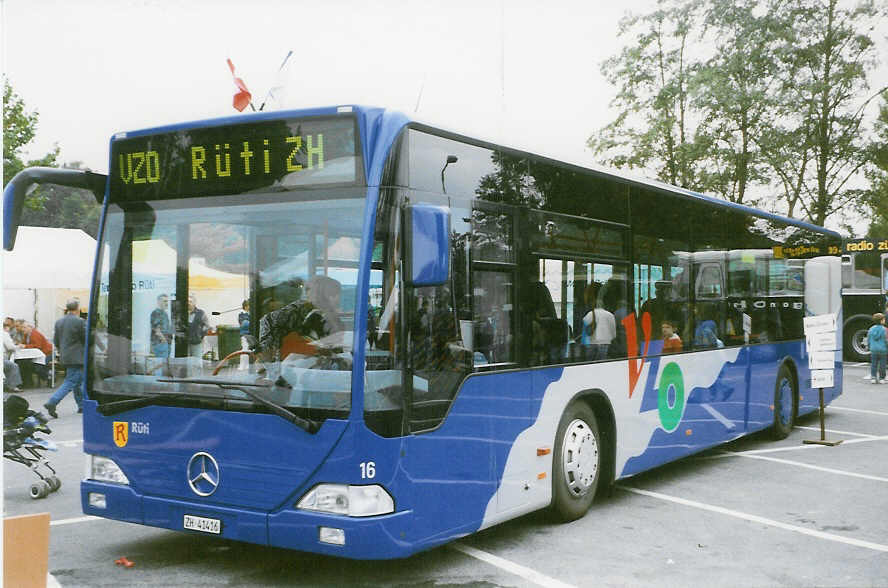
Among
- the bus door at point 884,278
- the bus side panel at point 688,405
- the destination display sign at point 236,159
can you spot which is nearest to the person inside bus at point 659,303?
the bus side panel at point 688,405

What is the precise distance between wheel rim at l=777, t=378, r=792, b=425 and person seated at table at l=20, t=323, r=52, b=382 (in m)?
14.6

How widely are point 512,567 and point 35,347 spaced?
16578 millimetres

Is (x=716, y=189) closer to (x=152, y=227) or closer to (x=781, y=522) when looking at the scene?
(x=781, y=522)

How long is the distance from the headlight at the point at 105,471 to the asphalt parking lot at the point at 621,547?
0.56 meters

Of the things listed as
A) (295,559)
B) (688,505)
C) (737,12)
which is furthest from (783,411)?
(737,12)

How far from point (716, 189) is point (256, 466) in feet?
83.8

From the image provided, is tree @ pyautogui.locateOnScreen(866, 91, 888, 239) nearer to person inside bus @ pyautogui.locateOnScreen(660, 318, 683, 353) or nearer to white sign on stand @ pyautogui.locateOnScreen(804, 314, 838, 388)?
white sign on stand @ pyautogui.locateOnScreen(804, 314, 838, 388)

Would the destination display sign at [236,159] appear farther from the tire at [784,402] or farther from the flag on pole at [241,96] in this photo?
the tire at [784,402]

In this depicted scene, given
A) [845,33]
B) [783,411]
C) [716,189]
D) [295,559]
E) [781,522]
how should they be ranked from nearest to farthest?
[295,559] < [781,522] < [783,411] < [845,33] < [716,189]

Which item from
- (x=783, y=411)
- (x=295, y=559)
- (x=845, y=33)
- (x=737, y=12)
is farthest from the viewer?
(x=845, y=33)

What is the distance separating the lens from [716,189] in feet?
93.4

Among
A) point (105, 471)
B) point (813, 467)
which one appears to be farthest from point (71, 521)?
point (813, 467)

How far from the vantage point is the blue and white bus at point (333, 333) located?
5004 mm

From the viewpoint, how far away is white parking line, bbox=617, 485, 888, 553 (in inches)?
258
